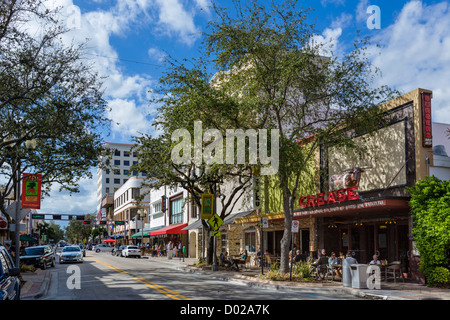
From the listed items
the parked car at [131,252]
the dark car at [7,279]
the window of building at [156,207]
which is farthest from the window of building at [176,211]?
the dark car at [7,279]

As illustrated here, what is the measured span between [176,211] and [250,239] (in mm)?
22228

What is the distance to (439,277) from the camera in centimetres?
1761

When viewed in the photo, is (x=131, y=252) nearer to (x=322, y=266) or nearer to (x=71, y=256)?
(x=71, y=256)

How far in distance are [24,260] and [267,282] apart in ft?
55.8

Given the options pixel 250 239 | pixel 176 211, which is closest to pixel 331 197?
pixel 250 239

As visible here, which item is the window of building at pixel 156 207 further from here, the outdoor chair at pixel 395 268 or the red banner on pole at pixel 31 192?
the outdoor chair at pixel 395 268

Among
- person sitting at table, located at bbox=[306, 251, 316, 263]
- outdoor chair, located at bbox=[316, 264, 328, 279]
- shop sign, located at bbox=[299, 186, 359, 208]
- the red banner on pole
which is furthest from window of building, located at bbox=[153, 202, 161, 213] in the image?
outdoor chair, located at bbox=[316, 264, 328, 279]

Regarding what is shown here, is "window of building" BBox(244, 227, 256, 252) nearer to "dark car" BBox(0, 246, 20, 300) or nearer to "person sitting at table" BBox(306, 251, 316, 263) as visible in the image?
"person sitting at table" BBox(306, 251, 316, 263)

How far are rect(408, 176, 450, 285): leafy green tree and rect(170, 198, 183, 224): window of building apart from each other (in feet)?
126

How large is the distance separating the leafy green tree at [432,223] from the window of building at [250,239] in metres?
18.0

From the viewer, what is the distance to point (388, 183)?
70.1ft

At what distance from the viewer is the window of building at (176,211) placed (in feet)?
183

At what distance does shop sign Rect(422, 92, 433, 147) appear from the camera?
1962 cm
